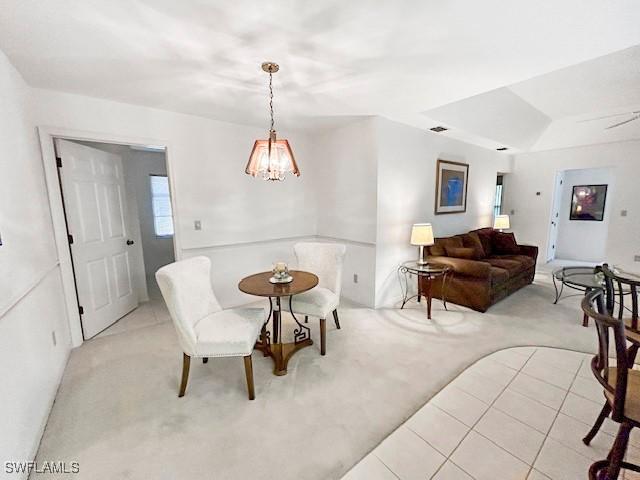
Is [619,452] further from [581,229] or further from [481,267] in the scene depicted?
[581,229]

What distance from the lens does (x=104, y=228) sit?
3.07 m

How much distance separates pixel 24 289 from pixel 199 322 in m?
1.08

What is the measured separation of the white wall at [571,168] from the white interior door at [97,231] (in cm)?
740

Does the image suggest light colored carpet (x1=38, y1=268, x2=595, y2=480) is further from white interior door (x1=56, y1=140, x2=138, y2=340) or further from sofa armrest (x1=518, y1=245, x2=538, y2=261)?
sofa armrest (x1=518, y1=245, x2=538, y2=261)

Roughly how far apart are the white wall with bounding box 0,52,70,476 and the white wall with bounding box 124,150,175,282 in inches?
104

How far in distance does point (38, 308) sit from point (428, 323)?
3.52m

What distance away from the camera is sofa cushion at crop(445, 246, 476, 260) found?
3.65 m

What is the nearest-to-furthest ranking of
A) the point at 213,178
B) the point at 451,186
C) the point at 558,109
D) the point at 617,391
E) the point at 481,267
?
the point at 617,391 < the point at 481,267 < the point at 213,178 < the point at 558,109 < the point at 451,186

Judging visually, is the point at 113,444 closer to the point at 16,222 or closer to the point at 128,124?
the point at 16,222

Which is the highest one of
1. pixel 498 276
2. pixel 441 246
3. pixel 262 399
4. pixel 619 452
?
pixel 441 246

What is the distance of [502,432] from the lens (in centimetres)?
161

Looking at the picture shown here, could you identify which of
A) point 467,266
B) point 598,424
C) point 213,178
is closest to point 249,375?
point 598,424

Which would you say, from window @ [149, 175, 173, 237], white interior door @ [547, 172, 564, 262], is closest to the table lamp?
white interior door @ [547, 172, 564, 262]

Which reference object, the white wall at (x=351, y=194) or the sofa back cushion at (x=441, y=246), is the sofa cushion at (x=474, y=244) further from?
the white wall at (x=351, y=194)
